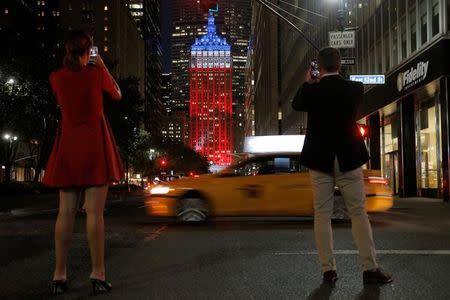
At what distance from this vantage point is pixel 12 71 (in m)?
39.4

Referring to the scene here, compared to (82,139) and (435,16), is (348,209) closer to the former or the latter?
(82,139)

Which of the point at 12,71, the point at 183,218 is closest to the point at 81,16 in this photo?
the point at 12,71

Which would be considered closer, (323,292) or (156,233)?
(323,292)

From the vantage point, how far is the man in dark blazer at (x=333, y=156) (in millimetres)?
4836

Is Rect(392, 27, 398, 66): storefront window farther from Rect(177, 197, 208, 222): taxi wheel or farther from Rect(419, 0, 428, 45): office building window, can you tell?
Rect(177, 197, 208, 222): taxi wheel

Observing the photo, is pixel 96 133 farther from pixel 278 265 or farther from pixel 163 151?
pixel 163 151

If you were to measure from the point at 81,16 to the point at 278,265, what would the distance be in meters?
146

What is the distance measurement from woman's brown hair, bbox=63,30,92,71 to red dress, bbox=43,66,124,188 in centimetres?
6

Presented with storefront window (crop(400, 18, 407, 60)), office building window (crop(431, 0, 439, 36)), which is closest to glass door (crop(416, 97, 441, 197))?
storefront window (crop(400, 18, 407, 60))

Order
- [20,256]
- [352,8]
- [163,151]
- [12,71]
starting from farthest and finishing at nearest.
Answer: [163,151] → [12,71] → [352,8] → [20,256]

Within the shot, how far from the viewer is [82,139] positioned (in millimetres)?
4586

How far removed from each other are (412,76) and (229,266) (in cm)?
2158

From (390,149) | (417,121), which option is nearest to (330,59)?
(417,121)

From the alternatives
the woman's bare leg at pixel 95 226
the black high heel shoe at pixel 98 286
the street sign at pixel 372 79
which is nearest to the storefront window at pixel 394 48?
the street sign at pixel 372 79
